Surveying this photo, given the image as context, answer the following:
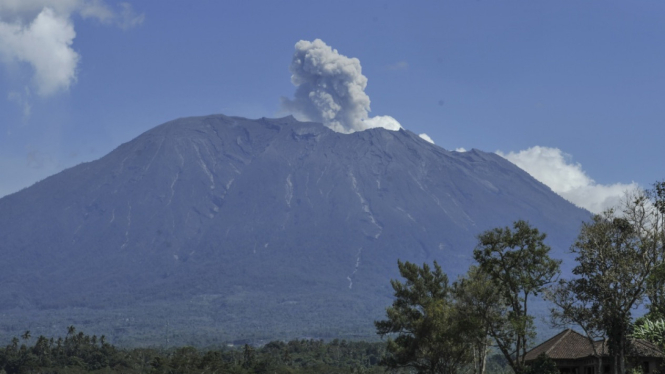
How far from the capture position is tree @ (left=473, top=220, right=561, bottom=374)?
35.9 meters

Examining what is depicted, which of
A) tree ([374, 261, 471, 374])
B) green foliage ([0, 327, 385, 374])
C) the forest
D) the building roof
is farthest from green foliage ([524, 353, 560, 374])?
green foliage ([0, 327, 385, 374])

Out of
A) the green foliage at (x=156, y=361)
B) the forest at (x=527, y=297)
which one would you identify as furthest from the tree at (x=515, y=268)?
the green foliage at (x=156, y=361)

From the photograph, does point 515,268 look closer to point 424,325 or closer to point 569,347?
point 424,325

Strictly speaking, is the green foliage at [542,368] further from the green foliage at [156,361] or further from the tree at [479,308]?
the green foliage at [156,361]

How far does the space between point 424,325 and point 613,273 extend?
13.1 metres

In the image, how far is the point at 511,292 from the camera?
122ft

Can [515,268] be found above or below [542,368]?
above

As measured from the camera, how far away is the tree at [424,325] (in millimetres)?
41156

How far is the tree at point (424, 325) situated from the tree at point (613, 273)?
7324mm

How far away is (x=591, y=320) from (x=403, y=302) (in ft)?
48.3

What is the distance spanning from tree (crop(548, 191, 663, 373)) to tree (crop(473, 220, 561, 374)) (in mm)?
1828

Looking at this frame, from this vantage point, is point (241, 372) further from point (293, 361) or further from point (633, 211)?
point (633, 211)

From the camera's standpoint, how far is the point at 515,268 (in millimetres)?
36438

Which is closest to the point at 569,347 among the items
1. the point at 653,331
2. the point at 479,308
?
the point at 479,308
